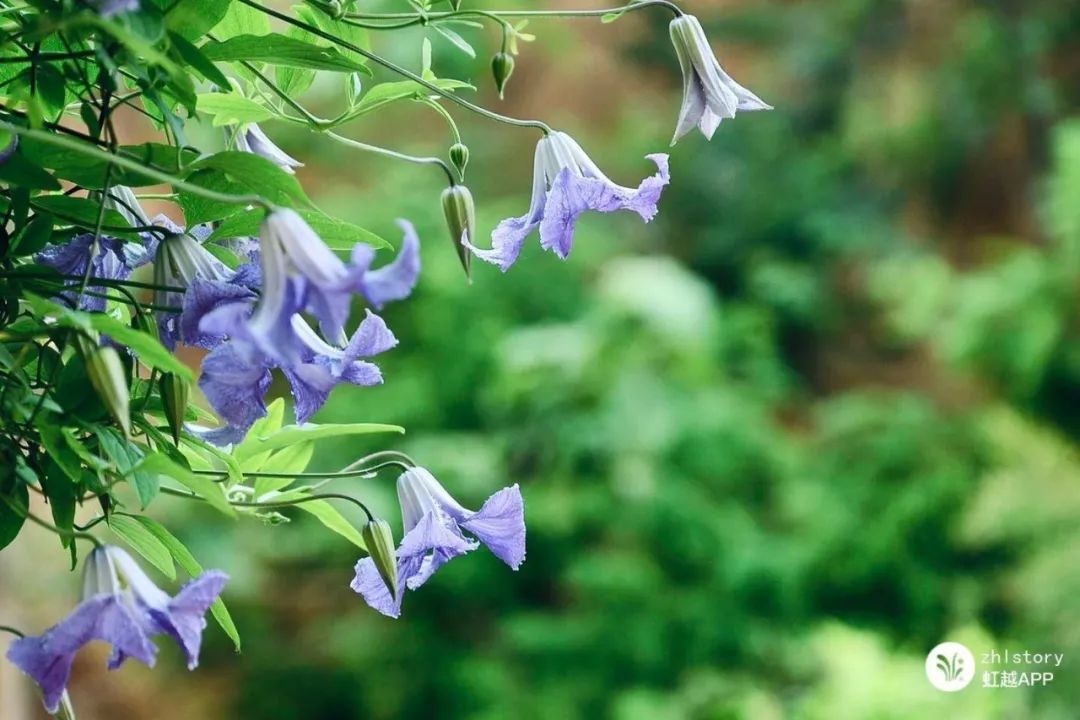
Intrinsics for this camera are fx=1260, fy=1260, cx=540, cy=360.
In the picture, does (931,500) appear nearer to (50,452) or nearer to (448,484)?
(448,484)

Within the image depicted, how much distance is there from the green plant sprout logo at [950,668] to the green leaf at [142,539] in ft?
3.97

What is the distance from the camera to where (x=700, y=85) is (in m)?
0.41

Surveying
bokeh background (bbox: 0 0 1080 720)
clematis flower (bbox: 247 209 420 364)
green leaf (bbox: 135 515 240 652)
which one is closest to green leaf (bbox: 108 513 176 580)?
green leaf (bbox: 135 515 240 652)

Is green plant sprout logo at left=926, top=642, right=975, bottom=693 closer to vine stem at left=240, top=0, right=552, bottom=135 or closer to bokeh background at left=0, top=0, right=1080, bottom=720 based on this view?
bokeh background at left=0, top=0, right=1080, bottom=720

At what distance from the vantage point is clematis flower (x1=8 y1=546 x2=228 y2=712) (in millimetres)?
296

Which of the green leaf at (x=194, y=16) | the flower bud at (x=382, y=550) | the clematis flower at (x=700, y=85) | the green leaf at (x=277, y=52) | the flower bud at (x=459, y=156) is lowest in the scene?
the flower bud at (x=382, y=550)

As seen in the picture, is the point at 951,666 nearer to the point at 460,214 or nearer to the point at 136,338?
the point at 460,214

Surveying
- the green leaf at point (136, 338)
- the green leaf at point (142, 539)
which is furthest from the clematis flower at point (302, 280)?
the green leaf at point (142, 539)

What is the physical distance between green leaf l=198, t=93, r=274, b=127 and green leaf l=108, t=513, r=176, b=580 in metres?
0.12

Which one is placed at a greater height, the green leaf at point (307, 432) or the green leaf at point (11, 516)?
the green leaf at point (307, 432)

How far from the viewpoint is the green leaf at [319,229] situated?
37cm

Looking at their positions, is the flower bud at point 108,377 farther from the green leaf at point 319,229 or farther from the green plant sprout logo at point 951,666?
the green plant sprout logo at point 951,666

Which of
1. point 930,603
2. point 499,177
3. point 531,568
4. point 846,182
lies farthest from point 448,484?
point 846,182

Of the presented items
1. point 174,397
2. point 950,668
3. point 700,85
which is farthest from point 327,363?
point 950,668
